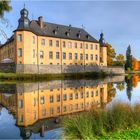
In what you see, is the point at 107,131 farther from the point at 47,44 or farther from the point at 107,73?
the point at 107,73

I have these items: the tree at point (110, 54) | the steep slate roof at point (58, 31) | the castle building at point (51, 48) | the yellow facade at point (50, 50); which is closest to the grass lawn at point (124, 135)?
the castle building at point (51, 48)

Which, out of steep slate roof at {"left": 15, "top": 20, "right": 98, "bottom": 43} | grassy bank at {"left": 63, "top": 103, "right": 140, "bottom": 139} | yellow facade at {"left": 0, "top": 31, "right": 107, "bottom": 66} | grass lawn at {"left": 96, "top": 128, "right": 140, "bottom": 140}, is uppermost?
steep slate roof at {"left": 15, "top": 20, "right": 98, "bottom": 43}

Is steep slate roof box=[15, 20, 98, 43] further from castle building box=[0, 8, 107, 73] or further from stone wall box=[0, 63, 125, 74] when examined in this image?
stone wall box=[0, 63, 125, 74]

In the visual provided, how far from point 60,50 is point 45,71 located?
283 inches

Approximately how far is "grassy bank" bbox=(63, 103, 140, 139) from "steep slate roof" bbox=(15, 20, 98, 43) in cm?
3802

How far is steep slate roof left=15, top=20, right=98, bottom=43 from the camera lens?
48134 millimetres

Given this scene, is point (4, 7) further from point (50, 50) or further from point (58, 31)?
point (58, 31)

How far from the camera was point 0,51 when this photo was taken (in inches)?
2827

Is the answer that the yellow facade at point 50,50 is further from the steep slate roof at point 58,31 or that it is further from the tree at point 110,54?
the tree at point 110,54

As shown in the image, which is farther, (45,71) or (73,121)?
(45,71)

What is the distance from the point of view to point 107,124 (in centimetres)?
714

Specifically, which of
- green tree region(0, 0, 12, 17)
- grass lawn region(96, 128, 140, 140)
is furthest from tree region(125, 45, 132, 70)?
grass lawn region(96, 128, 140, 140)

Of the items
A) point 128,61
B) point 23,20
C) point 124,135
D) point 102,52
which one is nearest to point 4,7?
point 124,135

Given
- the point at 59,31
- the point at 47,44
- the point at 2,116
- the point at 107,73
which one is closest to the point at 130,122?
the point at 2,116
